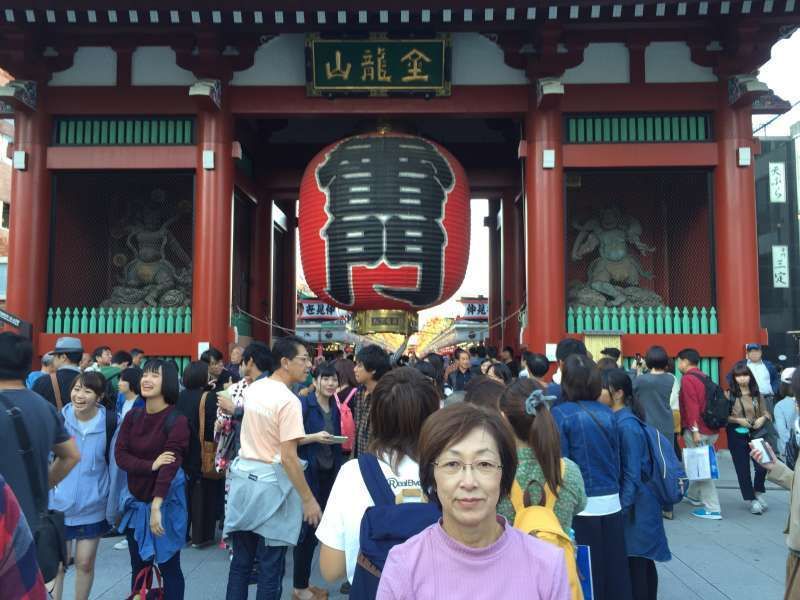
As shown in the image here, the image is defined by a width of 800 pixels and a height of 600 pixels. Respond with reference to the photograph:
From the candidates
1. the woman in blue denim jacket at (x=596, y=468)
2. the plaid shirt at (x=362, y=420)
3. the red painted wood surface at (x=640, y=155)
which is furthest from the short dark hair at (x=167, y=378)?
the red painted wood surface at (x=640, y=155)

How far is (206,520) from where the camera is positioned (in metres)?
5.02

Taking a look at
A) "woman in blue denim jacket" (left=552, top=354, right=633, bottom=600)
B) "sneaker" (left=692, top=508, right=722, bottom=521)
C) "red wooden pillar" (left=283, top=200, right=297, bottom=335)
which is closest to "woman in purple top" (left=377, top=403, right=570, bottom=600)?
"woman in blue denim jacket" (left=552, top=354, right=633, bottom=600)

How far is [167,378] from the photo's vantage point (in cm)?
349

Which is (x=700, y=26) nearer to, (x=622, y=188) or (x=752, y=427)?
(x=622, y=188)

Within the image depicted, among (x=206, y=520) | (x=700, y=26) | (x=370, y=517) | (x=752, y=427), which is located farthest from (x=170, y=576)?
(x=700, y=26)

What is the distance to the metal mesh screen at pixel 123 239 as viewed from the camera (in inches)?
455

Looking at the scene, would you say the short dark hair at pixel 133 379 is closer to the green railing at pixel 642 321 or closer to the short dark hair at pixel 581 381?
the short dark hair at pixel 581 381

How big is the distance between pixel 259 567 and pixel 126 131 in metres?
8.93

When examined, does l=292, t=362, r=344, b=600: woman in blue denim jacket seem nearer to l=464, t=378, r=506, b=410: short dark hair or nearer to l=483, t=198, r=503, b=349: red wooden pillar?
l=464, t=378, r=506, b=410: short dark hair

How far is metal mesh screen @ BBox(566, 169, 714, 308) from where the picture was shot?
11.5 m

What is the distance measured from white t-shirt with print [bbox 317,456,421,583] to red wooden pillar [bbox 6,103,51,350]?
9.42m

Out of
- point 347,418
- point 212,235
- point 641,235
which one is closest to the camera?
point 347,418

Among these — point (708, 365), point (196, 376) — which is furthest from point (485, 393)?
point (708, 365)

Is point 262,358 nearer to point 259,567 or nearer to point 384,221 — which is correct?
point 259,567
